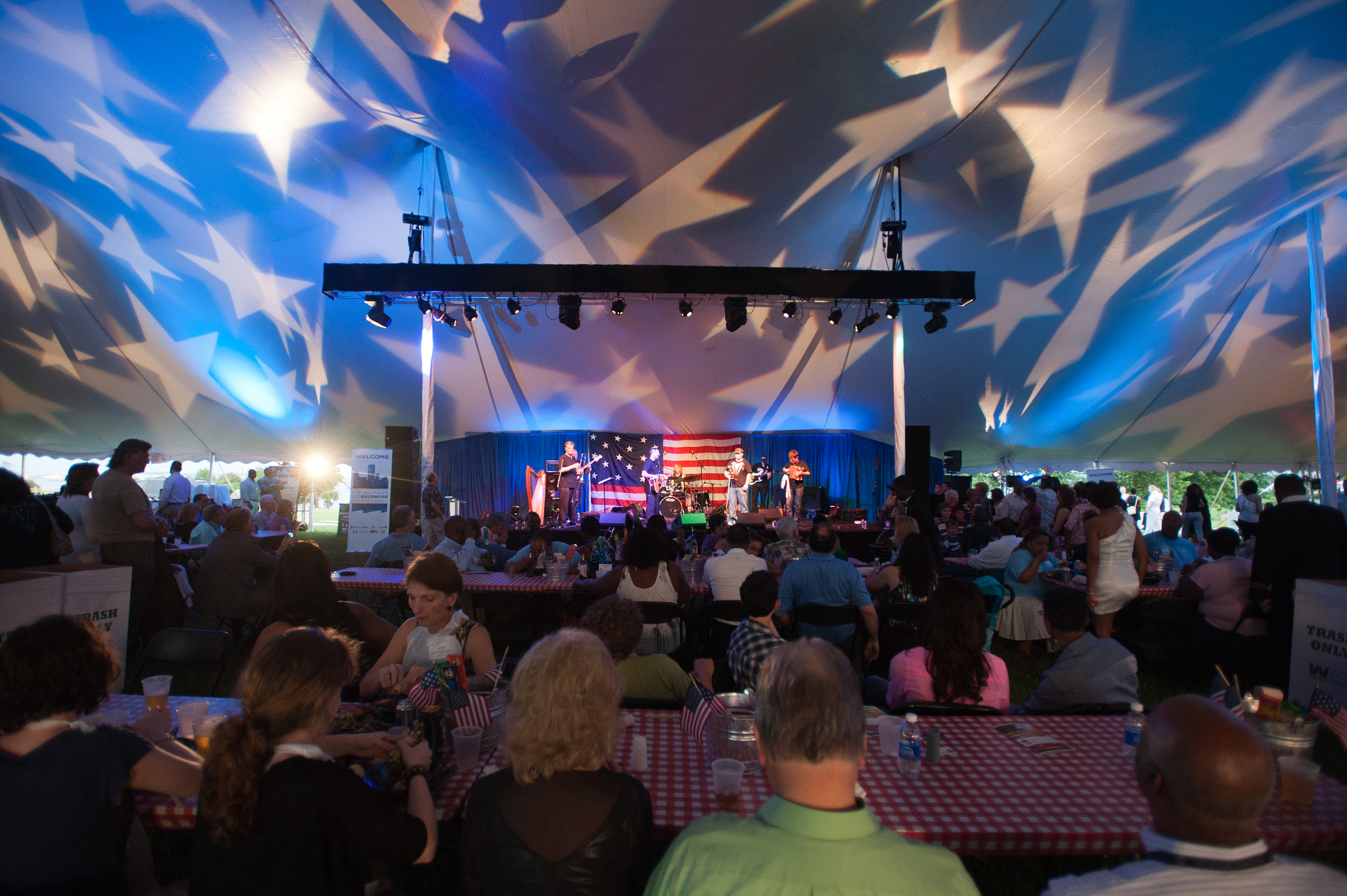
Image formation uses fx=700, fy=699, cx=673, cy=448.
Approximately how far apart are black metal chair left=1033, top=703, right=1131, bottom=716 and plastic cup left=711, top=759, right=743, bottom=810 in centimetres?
135

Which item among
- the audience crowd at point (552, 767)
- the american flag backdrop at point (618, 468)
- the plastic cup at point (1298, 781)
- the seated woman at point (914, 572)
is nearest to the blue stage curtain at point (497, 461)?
the american flag backdrop at point (618, 468)

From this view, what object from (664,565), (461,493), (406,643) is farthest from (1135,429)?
(406,643)

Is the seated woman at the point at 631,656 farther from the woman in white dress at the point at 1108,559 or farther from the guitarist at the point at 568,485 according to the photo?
the guitarist at the point at 568,485

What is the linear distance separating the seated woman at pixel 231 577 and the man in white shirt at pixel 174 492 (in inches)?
207

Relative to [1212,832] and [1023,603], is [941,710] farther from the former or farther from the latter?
[1023,603]

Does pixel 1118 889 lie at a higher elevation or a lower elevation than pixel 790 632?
higher

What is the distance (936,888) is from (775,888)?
9.4 inches

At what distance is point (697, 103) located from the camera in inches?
260

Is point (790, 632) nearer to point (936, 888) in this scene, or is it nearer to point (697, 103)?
point (936, 888)

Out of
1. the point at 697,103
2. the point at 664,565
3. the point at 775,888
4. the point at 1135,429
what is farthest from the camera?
Result: the point at 1135,429

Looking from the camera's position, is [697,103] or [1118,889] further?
[697,103]

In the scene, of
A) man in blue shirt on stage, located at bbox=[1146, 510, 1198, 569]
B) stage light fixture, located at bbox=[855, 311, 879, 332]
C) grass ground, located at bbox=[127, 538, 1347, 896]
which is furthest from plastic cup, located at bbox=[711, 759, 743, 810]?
stage light fixture, located at bbox=[855, 311, 879, 332]

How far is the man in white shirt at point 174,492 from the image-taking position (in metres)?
9.59

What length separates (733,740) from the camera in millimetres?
1926
